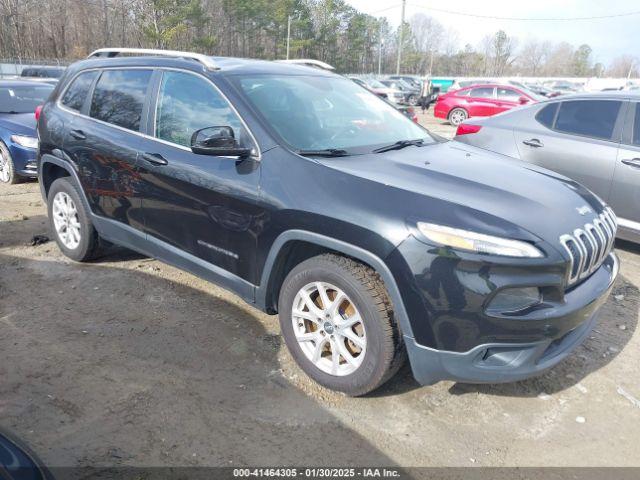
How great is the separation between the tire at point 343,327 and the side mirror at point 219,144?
2.54 ft

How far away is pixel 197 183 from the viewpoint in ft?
10.8

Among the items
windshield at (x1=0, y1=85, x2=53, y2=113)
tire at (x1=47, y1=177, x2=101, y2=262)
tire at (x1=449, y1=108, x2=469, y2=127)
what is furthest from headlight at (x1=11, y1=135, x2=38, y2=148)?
tire at (x1=449, y1=108, x2=469, y2=127)

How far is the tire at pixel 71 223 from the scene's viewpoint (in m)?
4.50

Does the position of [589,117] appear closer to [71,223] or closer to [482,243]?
[482,243]

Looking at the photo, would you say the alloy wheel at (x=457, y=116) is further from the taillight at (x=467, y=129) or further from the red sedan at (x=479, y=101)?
the taillight at (x=467, y=129)

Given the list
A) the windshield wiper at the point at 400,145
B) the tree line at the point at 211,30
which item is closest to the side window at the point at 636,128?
the windshield wiper at the point at 400,145

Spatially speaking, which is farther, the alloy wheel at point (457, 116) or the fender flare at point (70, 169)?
the alloy wheel at point (457, 116)

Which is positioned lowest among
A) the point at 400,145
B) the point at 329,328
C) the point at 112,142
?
the point at 329,328

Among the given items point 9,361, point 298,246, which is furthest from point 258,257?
point 9,361

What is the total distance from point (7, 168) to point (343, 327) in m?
7.21

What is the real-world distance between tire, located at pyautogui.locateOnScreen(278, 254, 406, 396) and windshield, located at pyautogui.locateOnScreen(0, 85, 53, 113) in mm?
7551

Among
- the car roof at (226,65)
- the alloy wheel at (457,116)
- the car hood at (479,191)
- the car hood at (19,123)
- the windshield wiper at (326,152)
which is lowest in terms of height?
the alloy wheel at (457,116)

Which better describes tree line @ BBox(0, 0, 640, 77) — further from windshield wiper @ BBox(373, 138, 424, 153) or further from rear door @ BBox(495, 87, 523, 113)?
Result: windshield wiper @ BBox(373, 138, 424, 153)

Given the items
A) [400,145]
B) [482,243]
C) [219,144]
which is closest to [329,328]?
[482,243]
